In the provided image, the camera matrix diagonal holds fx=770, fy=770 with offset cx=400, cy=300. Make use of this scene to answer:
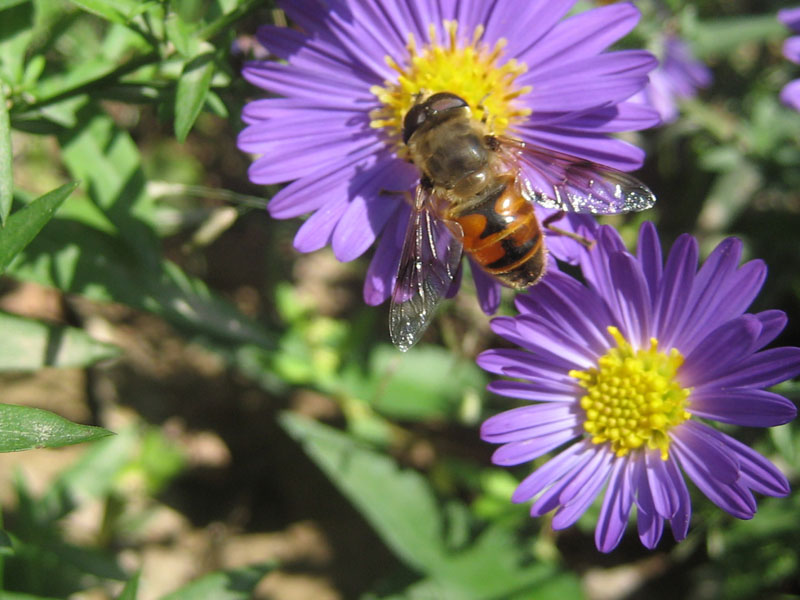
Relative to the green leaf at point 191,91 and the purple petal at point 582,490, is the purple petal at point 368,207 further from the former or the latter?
the purple petal at point 582,490

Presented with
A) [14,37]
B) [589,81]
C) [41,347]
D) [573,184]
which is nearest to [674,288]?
[573,184]

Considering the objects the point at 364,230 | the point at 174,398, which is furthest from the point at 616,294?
the point at 174,398

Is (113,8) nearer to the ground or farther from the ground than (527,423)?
farther from the ground

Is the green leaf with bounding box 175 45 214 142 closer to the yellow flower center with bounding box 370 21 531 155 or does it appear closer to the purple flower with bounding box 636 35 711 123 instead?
the yellow flower center with bounding box 370 21 531 155

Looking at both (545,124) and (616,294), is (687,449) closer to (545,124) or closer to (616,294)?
(616,294)

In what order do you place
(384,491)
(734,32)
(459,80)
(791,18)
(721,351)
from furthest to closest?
(734,32)
(384,491)
(791,18)
(459,80)
(721,351)

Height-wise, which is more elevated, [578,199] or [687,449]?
[578,199]

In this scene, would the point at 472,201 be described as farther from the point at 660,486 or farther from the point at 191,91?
the point at 660,486
